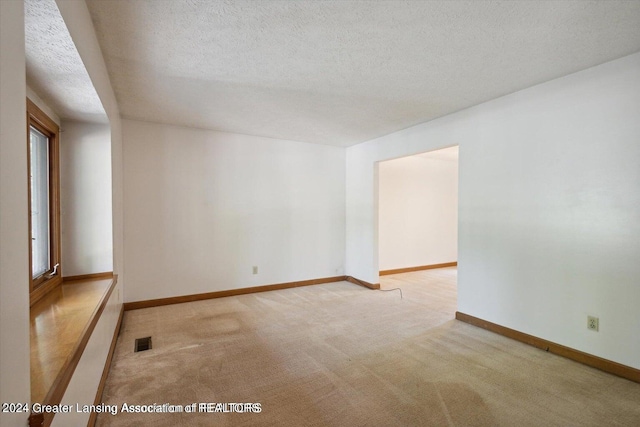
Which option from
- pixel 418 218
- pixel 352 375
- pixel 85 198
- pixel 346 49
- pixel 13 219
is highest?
pixel 346 49

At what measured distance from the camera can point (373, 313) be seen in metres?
3.75

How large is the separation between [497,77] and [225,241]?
3874 millimetres

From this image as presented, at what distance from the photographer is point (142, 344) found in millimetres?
Answer: 2861

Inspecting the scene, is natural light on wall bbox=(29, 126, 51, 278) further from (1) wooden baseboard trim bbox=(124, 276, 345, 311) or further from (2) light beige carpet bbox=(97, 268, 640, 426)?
(1) wooden baseboard trim bbox=(124, 276, 345, 311)

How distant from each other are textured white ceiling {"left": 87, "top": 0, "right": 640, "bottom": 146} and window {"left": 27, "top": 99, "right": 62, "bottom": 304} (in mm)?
716

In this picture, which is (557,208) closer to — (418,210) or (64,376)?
(64,376)

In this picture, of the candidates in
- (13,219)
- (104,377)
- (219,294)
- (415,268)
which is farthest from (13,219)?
(415,268)

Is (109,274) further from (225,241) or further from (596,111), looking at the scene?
(596,111)

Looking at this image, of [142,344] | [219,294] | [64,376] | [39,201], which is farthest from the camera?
[219,294]

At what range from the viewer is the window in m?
1.98

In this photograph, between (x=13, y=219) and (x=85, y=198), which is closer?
(x=13, y=219)

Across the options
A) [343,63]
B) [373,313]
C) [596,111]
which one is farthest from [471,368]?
[343,63]

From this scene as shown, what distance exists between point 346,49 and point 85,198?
7.96 ft

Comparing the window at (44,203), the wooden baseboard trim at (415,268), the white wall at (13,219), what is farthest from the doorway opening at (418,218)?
the white wall at (13,219)
